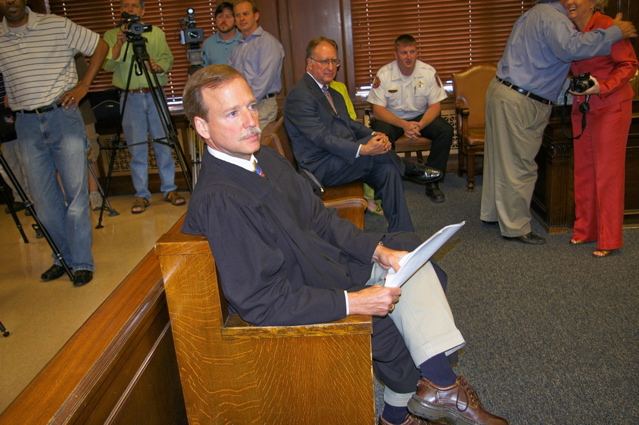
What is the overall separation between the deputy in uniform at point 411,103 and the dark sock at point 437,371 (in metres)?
2.92

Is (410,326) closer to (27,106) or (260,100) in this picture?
(27,106)

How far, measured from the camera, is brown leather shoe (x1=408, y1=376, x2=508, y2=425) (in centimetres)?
160

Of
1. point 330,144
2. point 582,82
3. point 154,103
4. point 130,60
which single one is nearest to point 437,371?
point 330,144

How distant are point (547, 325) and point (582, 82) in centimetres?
136

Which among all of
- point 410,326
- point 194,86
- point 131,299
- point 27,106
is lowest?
point 410,326

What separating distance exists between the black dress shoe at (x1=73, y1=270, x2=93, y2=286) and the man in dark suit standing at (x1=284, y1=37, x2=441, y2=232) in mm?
1417

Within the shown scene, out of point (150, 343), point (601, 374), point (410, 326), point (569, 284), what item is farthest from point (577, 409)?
point (150, 343)

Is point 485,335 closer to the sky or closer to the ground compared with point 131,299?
closer to the ground

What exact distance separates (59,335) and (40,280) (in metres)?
0.86

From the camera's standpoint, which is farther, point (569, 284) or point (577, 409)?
point (569, 284)

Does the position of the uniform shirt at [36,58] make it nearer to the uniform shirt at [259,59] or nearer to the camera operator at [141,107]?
the camera operator at [141,107]

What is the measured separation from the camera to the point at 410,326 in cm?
163

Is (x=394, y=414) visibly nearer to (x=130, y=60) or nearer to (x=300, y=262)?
(x=300, y=262)

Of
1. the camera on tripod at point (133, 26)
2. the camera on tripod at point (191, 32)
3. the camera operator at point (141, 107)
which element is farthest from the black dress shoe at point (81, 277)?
the camera on tripod at point (191, 32)
